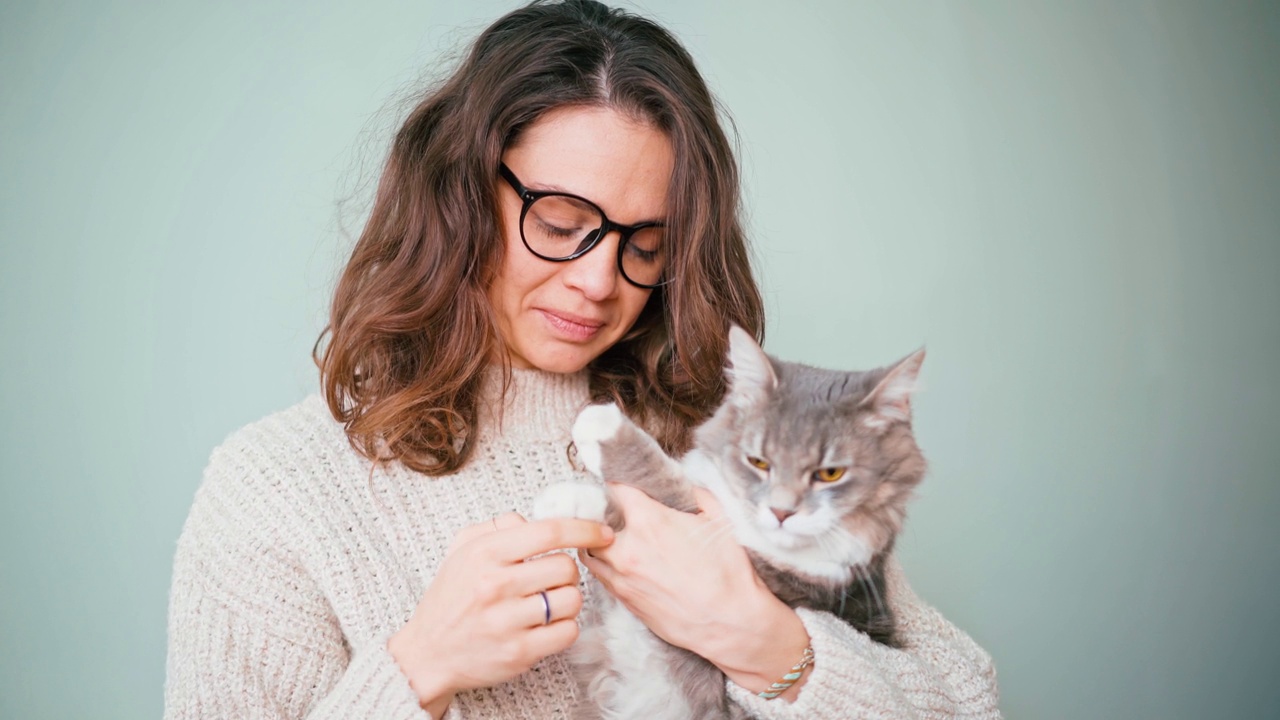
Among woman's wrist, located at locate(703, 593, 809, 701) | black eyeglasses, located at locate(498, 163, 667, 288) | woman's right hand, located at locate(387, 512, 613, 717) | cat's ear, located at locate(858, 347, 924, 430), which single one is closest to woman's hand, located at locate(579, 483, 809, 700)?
woman's wrist, located at locate(703, 593, 809, 701)

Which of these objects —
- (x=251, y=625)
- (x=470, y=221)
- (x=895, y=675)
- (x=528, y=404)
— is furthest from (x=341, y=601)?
(x=895, y=675)

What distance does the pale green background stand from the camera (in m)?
2.01

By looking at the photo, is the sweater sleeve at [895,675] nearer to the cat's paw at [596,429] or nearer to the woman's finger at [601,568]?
the woman's finger at [601,568]

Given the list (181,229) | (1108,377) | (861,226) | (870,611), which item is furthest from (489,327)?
(1108,377)

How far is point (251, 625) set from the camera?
1355mm

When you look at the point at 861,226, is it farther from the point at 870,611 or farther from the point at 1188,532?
the point at 1188,532

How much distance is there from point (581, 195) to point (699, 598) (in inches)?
29.9

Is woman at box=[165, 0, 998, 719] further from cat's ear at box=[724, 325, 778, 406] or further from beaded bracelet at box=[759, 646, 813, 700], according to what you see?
cat's ear at box=[724, 325, 778, 406]

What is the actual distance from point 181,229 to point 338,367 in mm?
976

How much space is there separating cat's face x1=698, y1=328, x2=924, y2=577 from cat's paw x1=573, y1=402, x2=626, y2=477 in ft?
0.81

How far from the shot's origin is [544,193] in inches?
57.9

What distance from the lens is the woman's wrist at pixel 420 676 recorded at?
4.07 ft

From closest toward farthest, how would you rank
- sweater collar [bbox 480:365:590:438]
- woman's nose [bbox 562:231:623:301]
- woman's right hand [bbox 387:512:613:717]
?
1. woman's right hand [bbox 387:512:613:717]
2. woman's nose [bbox 562:231:623:301]
3. sweater collar [bbox 480:365:590:438]

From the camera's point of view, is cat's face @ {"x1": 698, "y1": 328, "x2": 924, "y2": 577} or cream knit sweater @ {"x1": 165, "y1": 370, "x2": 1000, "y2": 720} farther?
cat's face @ {"x1": 698, "y1": 328, "x2": 924, "y2": 577}
